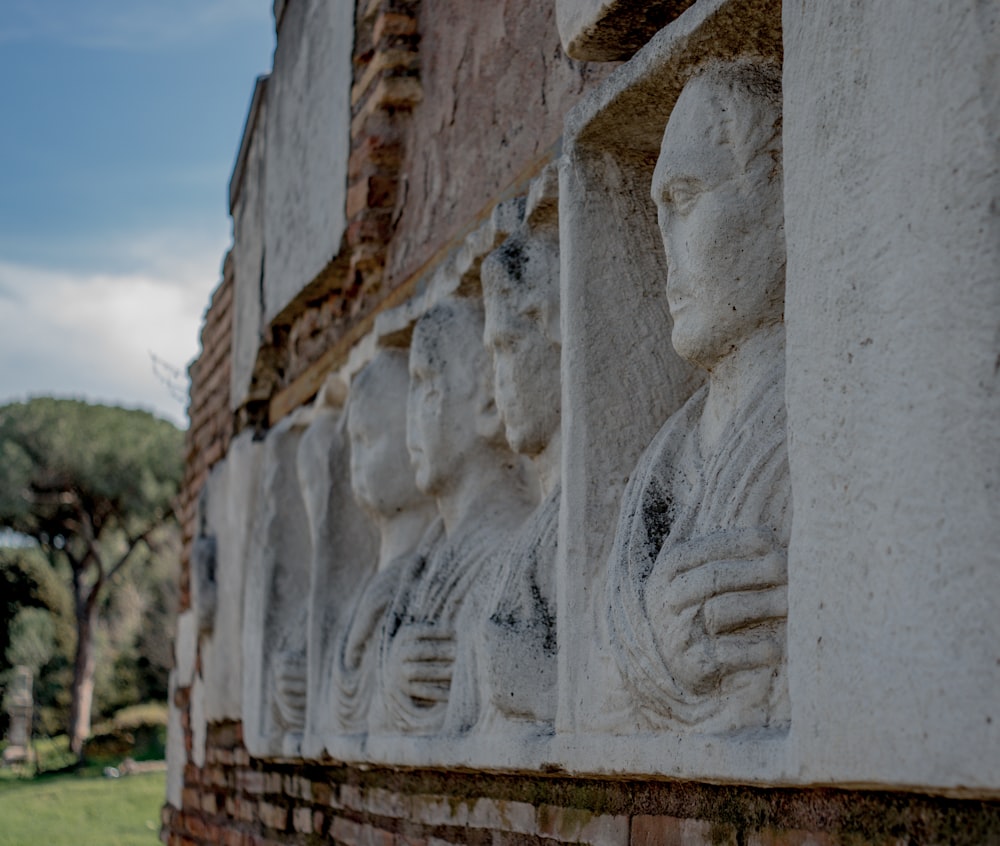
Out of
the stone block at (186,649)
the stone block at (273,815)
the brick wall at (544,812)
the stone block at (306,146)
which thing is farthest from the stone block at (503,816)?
the stone block at (186,649)

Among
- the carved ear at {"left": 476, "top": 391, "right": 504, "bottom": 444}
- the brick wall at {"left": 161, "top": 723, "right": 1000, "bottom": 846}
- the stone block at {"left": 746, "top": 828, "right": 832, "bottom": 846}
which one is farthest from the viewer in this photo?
the carved ear at {"left": 476, "top": 391, "right": 504, "bottom": 444}

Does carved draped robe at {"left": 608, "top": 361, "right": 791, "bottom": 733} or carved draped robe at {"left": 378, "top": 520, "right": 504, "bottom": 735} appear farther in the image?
carved draped robe at {"left": 378, "top": 520, "right": 504, "bottom": 735}

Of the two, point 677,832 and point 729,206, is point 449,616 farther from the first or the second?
point 729,206

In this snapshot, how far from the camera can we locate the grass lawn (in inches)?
395

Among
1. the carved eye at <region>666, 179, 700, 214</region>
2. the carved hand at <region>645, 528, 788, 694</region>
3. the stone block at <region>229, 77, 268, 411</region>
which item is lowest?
the carved hand at <region>645, 528, 788, 694</region>

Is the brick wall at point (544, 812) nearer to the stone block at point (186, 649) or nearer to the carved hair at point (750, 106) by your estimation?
the stone block at point (186, 649)

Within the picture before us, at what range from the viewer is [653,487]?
2262mm

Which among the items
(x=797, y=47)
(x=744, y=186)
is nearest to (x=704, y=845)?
(x=744, y=186)

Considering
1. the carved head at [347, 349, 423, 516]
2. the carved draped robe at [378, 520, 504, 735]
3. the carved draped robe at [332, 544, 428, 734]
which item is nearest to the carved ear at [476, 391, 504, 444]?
the carved draped robe at [378, 520, 504, 735]

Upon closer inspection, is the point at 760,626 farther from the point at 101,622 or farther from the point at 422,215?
the point at 101,622

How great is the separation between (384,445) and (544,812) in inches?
53.2

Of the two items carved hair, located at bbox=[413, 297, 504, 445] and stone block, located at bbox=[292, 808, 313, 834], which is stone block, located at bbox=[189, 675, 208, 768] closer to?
stone block, located at bbox=[292, 808, 313, 834]

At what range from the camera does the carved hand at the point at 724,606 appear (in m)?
1.92

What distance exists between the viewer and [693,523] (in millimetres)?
2123
